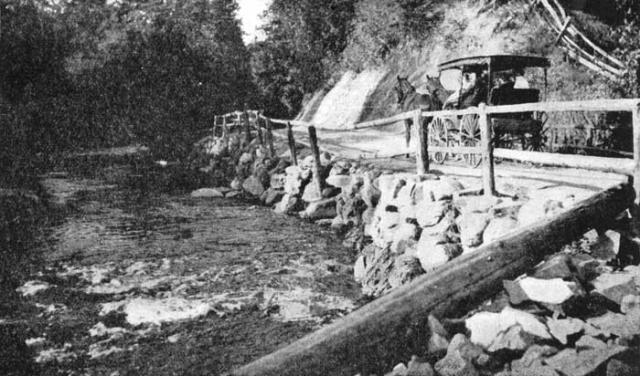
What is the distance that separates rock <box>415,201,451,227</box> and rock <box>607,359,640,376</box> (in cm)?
434

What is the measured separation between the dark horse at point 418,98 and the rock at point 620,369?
8.23 meters

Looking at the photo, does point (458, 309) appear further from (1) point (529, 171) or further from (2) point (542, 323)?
(1) point (529, 171)

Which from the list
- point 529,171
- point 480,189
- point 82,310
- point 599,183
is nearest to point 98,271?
point 82,310

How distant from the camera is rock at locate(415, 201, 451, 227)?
710cm

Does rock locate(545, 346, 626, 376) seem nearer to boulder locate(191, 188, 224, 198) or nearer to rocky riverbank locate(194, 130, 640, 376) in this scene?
rocky riverbank locate(194, 130, 640, 376)

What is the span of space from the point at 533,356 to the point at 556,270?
3.62 ft

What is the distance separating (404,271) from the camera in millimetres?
6531

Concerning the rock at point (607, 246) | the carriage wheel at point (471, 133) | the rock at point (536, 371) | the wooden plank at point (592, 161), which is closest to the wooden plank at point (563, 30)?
the carriage wheel at point (471, 133)

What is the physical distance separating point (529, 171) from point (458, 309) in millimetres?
4225

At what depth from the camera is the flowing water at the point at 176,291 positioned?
222 inches

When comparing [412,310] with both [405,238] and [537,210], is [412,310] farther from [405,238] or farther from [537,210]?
[405,238]

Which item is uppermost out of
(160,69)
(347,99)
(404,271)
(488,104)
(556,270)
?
(160,69)

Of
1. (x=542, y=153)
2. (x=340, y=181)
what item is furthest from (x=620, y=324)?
(x=340, y=181)

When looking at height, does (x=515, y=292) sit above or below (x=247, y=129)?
below
